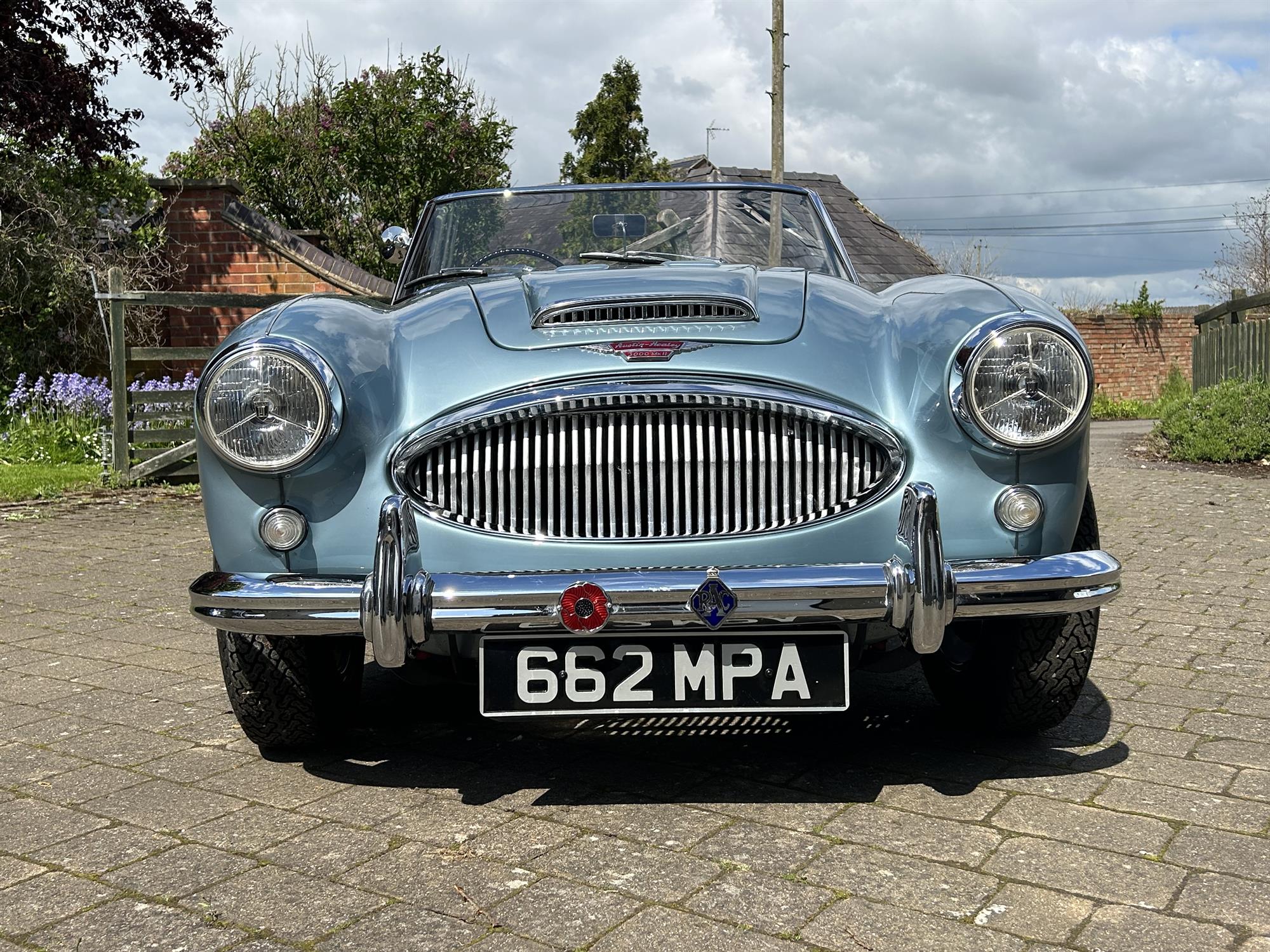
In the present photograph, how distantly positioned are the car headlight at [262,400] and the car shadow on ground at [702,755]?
0.84m

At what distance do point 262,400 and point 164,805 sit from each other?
931 mm

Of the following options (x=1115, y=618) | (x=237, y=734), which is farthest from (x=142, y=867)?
(x=1115, y=618)

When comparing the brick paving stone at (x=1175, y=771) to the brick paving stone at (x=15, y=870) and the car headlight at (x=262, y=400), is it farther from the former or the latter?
the brick paving stone at (x=15, y=870)

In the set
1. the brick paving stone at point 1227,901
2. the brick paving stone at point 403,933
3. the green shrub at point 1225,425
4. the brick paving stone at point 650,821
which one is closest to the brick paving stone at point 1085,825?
the brick paving stone at point 1227,901

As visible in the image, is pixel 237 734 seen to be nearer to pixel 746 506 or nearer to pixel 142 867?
pixel 142 867

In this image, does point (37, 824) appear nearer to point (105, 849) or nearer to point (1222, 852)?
point (105, 849)

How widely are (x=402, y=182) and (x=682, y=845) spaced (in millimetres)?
16092

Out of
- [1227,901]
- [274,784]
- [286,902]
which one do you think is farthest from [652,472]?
[1227,901]

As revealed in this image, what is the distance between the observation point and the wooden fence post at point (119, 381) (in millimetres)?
8867

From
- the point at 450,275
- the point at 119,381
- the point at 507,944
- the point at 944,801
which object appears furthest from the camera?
the point at 119,381

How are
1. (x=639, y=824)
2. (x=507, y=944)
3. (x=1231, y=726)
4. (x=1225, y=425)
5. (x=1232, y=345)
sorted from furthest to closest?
1. (x=1232, y=345)
2. (x=1225, y=425)
3. (x=1231, y=726)
4. (x=639, y=824)
5. (x=507, y=944)

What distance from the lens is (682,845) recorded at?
2.58m

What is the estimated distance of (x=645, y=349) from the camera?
2.76 meters

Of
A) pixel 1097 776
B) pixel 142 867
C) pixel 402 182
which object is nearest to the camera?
pixel 142 867
